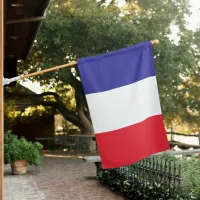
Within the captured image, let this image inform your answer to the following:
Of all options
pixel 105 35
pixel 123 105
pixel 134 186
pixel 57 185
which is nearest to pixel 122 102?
pixel 123 105

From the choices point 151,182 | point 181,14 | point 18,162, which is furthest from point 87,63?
point 181,14

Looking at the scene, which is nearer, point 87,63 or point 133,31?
point 87,63

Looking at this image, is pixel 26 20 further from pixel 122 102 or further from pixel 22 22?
pixel 122 102

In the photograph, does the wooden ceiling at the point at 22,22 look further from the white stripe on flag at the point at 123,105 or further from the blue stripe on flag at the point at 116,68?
the white stripe on flag at the point at 123,105

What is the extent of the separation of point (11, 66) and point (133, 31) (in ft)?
18.2

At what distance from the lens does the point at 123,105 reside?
4.36 meters

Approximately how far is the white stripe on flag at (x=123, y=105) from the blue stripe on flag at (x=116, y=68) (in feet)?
0.20

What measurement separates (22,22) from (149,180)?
3821mm

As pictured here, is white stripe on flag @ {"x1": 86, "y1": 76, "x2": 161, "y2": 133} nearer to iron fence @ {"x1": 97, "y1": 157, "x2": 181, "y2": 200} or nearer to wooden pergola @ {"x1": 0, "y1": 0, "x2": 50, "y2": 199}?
wooden pergola @ {"x1": 0, "y1": 0, "x2": 50, "y2": 199}

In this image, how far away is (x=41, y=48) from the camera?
1850cm

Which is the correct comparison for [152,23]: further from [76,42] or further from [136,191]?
[136,191]

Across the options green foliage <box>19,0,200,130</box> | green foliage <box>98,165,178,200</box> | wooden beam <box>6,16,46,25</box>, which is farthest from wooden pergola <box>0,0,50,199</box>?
green foliage <box>19,0,200,130</box>

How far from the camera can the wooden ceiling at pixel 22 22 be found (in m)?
6.74

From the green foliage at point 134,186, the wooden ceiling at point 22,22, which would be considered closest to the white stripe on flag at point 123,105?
the wooden ceiling at point 22,22
